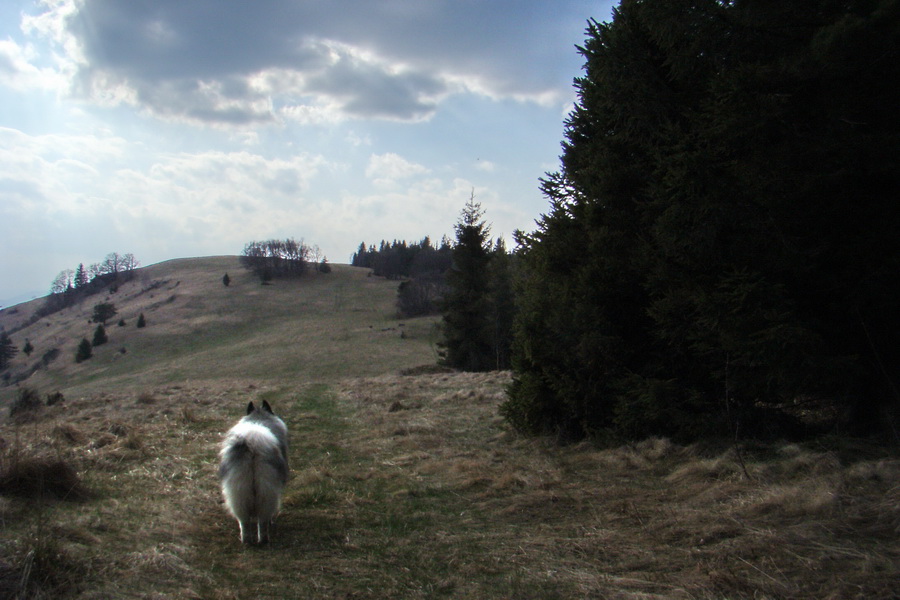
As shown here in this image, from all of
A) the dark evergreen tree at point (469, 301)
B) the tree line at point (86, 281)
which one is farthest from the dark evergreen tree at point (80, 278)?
the dark evergreen tree at point (469, 301)

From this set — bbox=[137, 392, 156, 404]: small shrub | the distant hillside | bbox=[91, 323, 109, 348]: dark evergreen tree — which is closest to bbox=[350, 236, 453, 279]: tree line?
the distant hillside

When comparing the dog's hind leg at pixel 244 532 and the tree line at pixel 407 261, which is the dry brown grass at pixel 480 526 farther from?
the tree line at pixel 407 261

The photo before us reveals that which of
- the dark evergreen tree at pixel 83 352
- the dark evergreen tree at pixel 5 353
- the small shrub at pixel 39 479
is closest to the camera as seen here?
the small shrub at pixel 39 479

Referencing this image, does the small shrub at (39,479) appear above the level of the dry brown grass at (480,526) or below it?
above

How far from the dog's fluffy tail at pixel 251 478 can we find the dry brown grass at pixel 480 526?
1.17 feet

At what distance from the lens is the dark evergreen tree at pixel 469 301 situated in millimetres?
33500

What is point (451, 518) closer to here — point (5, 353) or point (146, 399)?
point (146, 399)

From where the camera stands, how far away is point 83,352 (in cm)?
5912

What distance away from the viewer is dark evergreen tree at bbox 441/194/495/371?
33.5m

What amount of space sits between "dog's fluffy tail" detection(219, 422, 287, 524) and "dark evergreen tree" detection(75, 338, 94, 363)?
217ft

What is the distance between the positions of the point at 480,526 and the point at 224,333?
66834 millimetres

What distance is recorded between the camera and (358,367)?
4422 centimetres

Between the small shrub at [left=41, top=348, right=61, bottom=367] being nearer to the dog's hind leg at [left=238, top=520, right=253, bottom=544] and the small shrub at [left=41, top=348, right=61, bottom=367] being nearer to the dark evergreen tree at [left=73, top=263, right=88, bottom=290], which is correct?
the dark evergreen tree at [left=73, top=263, right=88, bottom=290]

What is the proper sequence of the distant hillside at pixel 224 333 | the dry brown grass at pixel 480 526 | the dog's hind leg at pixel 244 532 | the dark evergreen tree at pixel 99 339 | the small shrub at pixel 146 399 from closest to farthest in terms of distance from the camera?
the dry brown grass at pixel 480 526
the dog's hind leg at pixel 244 532
the small shrub at pixel 146 399
the distant hillside at pixel 224 333
the dark evergreen tree at pixel 99 339
